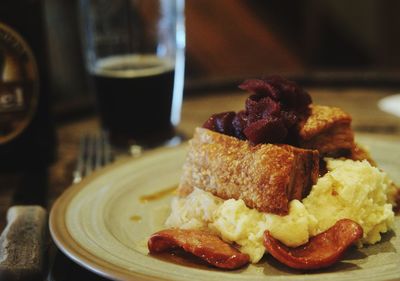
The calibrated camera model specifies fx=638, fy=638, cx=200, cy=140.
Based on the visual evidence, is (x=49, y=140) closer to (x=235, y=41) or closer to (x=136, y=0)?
(x=136, y=0)

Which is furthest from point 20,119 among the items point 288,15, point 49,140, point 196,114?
point 288,15

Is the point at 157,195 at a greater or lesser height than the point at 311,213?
lesser

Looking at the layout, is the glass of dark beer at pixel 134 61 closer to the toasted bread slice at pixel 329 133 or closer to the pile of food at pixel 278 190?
the pile of food at pixel 278 190

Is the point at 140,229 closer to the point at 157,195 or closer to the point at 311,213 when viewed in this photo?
the point at 157,195

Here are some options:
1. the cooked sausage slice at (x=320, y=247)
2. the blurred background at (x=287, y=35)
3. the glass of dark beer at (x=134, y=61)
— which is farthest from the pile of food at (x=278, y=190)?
the blurred background at (x=287, y=35)

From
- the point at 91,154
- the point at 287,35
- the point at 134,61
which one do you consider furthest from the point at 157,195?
the point at 287,35

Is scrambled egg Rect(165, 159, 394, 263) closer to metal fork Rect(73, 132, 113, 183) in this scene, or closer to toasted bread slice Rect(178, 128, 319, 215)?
toasted bread slice Rect(178, 128, 319, 215)
